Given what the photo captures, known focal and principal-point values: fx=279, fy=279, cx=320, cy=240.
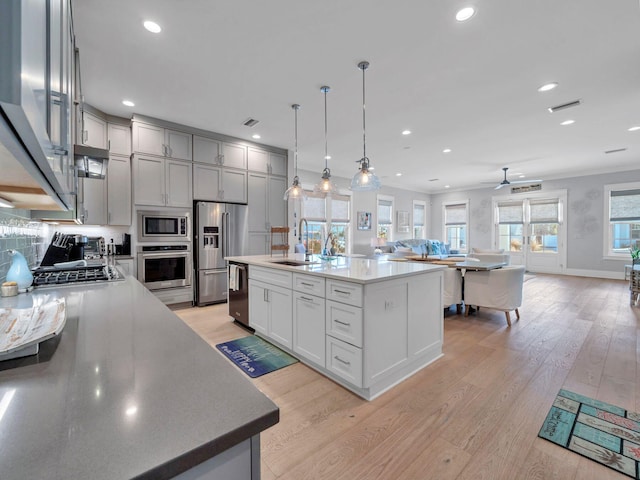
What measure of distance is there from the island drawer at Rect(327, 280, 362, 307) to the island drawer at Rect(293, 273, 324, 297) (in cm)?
9

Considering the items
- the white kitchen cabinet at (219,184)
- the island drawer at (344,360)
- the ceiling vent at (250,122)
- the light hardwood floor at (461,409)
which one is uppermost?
the ceiling vent at (250,122)

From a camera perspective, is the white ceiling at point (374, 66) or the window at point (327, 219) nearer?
the white ceiling at point (374, 66)

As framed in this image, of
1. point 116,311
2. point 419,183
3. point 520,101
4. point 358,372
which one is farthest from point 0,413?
point 419,183

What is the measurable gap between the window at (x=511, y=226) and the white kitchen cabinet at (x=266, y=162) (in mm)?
7282

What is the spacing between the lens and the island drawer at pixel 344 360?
199cm

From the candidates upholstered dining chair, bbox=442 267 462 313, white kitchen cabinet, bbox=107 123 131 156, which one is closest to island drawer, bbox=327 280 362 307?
upholstered dining chair, bbox=442 267 462 313

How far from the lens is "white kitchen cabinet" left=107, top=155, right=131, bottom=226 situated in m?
3.92

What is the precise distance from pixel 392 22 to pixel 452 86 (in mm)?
1331

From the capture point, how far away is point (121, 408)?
51 cm

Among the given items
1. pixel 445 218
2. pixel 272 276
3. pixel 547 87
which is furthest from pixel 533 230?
pixel 272 276

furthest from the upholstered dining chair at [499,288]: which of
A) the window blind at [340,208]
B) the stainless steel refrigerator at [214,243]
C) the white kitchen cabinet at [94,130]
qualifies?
the white kitchen cabinet at [94,130]

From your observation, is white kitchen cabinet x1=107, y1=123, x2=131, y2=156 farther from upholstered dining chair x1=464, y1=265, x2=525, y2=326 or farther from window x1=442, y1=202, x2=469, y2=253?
window x1=442, y1=202, x2=469, y2=253

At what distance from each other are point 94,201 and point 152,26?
2.59 m

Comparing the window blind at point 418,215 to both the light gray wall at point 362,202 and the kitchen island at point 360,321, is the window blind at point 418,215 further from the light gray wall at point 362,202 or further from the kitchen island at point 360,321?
the kitchen island at point 360,321
